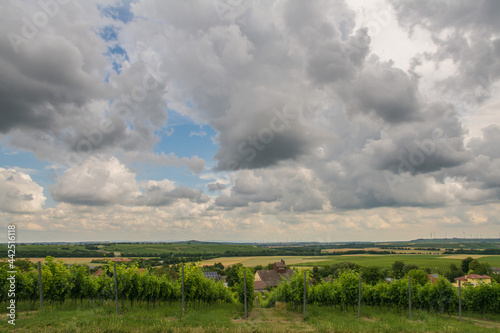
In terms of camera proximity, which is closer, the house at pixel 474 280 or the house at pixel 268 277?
the house at pixel 474 280

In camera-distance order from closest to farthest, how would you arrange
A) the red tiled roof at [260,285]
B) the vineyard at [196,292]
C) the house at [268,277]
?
the vineyard at [196,292], the red tiled roof at [260,285], the house at [268,277]

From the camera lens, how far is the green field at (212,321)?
40.2 feet

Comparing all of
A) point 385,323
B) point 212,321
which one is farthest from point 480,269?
point 212,321

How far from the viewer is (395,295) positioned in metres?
20.2

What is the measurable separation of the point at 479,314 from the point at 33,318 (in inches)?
1012

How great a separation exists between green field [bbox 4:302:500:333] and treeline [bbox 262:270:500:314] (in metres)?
1.69

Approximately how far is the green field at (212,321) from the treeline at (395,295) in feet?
5.54

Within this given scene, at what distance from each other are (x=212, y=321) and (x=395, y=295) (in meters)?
13.5

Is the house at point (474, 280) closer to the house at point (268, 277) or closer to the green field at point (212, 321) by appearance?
the green field at point (212, 321)

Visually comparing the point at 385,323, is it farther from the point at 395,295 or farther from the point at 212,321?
the point at 212,321

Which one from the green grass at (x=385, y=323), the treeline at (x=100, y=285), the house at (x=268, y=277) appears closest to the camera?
the green grass at (x=385, y=323)

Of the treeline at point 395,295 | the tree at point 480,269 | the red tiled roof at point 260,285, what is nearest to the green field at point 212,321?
the treeline at point 395,295

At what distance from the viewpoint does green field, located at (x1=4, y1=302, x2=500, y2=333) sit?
12242 mm

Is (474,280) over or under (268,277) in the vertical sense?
over
